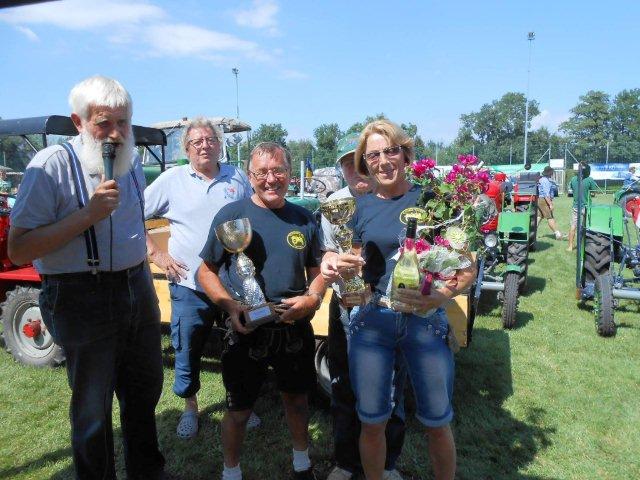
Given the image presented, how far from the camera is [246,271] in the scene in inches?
86.0

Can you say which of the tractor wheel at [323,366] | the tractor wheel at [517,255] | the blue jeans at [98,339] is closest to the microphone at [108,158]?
the blue jeans at [98,339]

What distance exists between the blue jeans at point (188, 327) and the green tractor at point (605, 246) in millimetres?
4053

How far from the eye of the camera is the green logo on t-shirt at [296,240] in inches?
89.1

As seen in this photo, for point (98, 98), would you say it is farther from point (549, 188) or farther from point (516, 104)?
point (516, 104)

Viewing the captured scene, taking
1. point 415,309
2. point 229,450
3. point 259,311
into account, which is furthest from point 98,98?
point 229,450

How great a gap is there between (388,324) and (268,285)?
0.58 metres

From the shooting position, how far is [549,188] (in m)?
12.4

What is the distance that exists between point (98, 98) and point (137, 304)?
0.88 meters

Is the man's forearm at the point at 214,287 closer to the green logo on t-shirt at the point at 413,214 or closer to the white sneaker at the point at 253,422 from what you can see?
the green logo on t-shirt at the point at 413,214

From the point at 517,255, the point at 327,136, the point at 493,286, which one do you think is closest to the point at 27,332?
the point at 493,286

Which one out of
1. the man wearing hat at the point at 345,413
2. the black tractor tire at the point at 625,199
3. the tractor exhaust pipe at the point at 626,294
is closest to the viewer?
the man wearing hat at the point at 345,413

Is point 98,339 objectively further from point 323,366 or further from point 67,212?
point 323,366

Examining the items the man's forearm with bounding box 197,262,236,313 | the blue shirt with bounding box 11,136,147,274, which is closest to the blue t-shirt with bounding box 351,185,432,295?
the man's forearm with bounding box 197,262,236,313

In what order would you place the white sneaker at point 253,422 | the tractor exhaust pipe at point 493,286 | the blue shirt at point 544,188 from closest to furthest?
the white sneaker at point 253,422 < the tractor exhaust pipe at point 493,286 < the blue shirt at point 544,188
